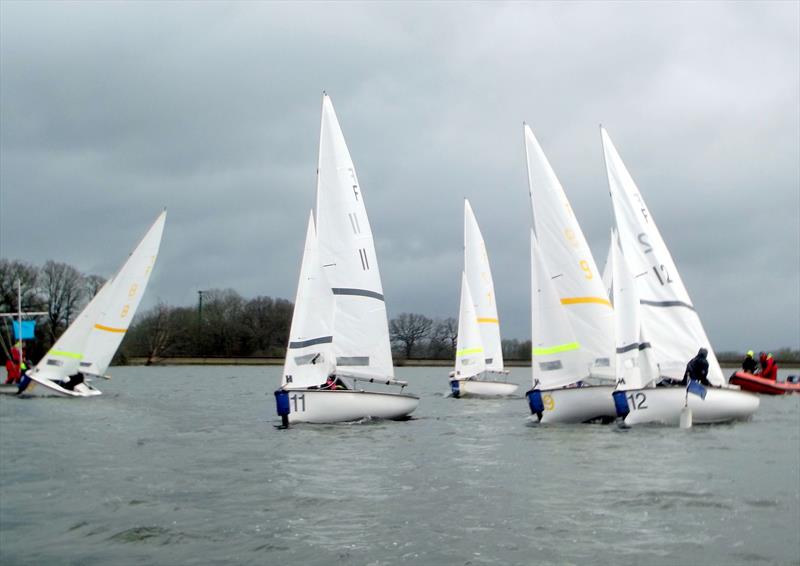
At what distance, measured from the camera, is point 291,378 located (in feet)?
65.8

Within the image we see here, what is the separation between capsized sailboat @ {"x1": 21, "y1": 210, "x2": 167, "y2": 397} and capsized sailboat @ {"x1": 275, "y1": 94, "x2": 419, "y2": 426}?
37.9 ft

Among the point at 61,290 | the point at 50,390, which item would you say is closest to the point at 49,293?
the point at 61,290

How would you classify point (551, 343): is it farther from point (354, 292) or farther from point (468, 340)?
point (468, 340)

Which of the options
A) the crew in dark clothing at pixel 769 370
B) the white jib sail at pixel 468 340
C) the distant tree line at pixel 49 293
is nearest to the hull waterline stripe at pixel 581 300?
the white jib sail at pixel 468 340

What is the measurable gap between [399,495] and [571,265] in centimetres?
1182

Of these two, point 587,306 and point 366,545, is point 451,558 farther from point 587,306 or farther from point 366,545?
point 587,306

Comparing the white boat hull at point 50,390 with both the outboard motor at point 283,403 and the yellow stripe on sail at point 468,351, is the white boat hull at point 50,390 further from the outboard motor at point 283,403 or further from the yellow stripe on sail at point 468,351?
the outboard motor at point 283,403

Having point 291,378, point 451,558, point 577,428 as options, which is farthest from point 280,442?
point 451,558

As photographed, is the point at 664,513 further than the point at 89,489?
No

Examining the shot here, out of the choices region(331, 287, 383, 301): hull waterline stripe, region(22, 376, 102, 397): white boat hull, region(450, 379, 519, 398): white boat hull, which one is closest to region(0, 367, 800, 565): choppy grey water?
region(331, 287, 383, 301): hull waterline stripe

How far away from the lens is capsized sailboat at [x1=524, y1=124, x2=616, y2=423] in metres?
20.1

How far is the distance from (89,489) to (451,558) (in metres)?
6.00

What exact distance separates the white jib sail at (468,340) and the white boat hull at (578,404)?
14.4m

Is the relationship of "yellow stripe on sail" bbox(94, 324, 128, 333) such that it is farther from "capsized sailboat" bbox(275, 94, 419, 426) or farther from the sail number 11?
the sail number 11
